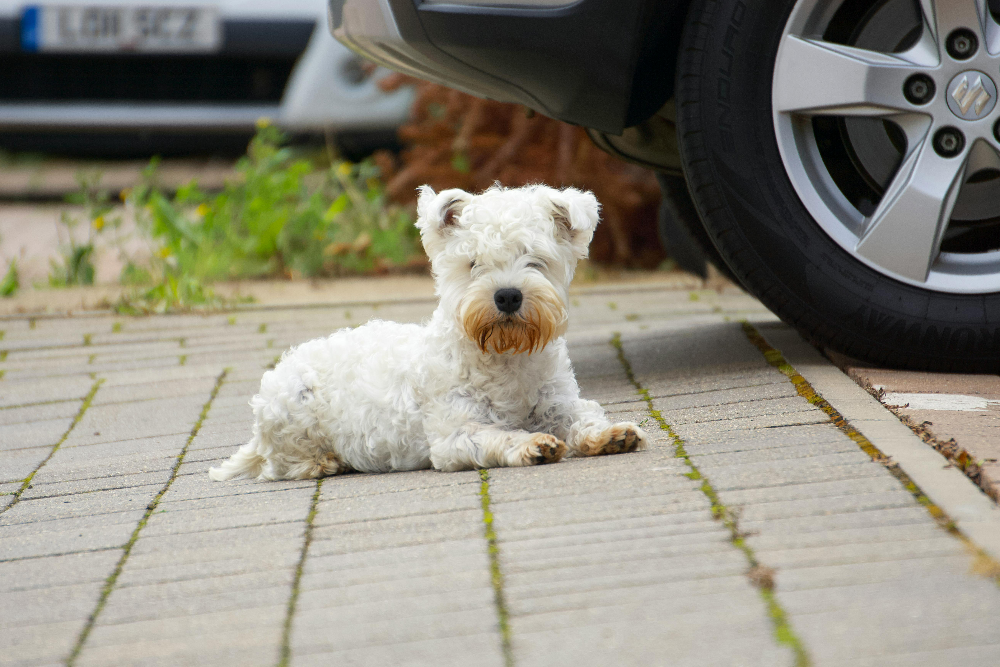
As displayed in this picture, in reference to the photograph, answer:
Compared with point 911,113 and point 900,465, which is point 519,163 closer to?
point 911,113

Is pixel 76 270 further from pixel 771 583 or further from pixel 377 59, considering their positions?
pixel 771 583

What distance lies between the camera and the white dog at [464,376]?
3232 millimetres

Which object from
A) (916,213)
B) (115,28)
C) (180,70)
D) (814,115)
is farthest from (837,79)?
(180,70)

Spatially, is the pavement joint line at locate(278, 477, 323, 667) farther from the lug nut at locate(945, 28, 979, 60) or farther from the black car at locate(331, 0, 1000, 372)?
the lug nut at locate(945, 28, 979, 60)

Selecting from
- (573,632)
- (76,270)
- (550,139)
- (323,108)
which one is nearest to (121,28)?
(323,108)

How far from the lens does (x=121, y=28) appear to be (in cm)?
817

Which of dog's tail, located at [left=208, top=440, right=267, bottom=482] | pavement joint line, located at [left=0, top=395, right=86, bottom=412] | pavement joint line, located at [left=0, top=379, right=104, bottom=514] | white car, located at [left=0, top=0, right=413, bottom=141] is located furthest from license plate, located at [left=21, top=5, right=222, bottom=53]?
dog's tail, located at [left=208, top=440, right=267, bottom=482]

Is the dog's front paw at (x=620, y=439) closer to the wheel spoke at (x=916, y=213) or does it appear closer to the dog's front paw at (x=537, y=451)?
the dog's front paw at (x=537, y=451)

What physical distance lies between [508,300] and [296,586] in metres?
1.14

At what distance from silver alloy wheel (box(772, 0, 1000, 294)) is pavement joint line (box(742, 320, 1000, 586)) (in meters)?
0.47

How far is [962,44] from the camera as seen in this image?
3479mm

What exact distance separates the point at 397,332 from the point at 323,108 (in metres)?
4.92

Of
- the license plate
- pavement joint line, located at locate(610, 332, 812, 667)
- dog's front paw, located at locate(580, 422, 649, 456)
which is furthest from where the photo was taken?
the license plate

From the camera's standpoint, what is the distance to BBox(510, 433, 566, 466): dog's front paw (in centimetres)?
319
